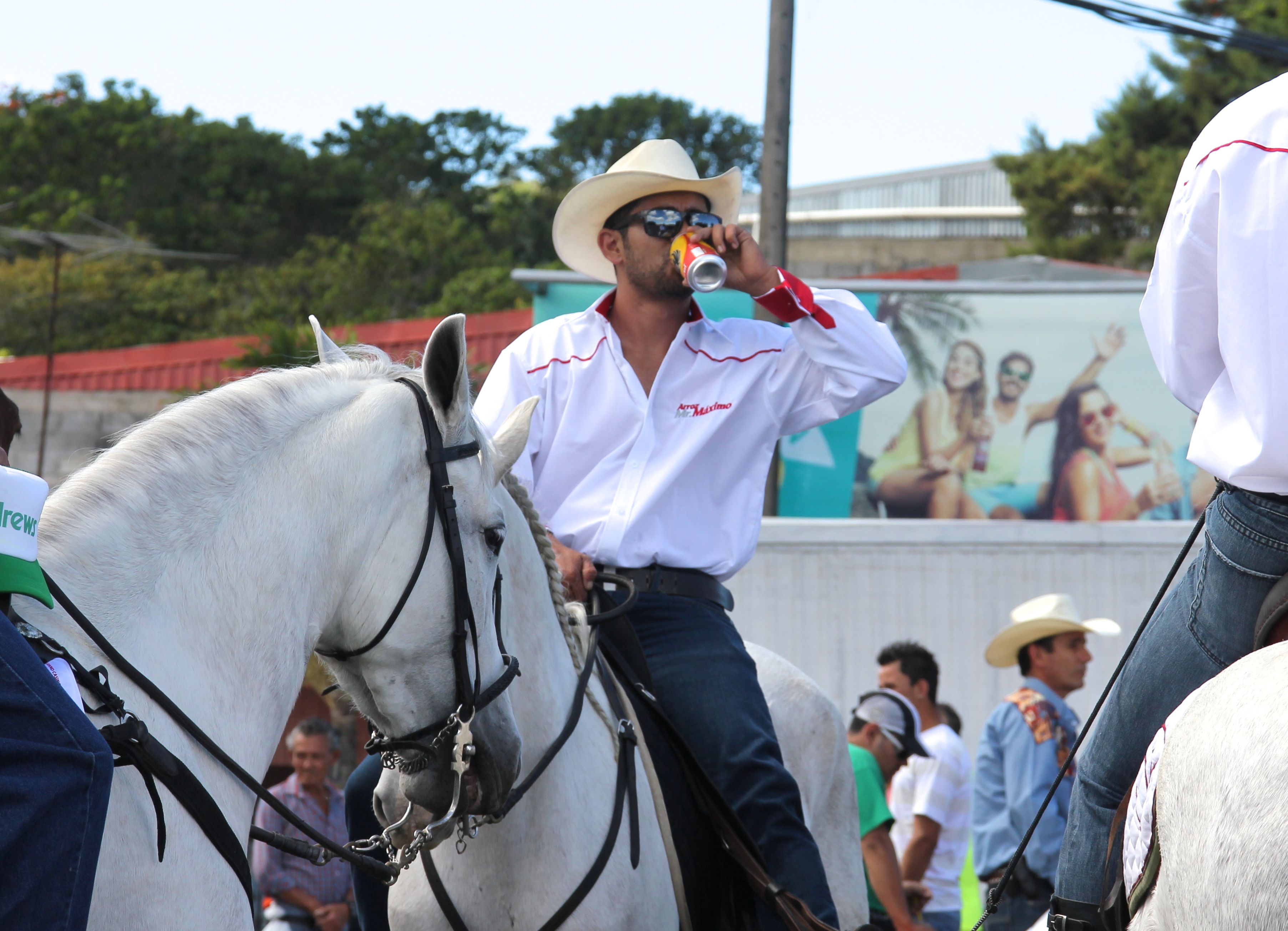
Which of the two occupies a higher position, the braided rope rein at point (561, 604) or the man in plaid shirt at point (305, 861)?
the braided rope rein at point (561, 604)

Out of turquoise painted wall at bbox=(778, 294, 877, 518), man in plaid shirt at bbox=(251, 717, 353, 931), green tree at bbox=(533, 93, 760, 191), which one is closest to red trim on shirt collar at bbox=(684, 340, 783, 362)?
man in plaid shirt at bbox=(251, 717, 353, 931)

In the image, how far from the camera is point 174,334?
35.2m

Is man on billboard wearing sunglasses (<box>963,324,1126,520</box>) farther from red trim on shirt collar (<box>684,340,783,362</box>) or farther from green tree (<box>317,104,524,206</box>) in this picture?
green tree (<box>317,104,524,206</box>)

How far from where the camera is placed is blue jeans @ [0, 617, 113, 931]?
197 centimetres

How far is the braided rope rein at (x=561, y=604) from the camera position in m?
3.27

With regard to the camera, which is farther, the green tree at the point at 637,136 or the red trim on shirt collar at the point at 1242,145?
the green tree at the point at 637,136

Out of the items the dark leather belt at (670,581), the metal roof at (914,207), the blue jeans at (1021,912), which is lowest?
the blue jeans at (1021,912)

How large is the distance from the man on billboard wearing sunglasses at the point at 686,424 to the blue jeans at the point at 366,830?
738mm

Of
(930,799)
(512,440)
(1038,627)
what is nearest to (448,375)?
(512,440)

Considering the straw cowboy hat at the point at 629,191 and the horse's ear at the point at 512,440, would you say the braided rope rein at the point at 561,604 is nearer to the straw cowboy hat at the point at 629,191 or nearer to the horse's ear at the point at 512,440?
the horse's ear at the point at 512,440

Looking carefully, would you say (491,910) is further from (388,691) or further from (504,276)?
(504,276)

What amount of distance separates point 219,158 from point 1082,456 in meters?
40.7

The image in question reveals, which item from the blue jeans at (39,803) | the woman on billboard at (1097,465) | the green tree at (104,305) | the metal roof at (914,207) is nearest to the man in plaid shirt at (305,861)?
the blue jeans at (39,803)

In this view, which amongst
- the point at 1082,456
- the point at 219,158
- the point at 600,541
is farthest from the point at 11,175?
the point at 600,541
